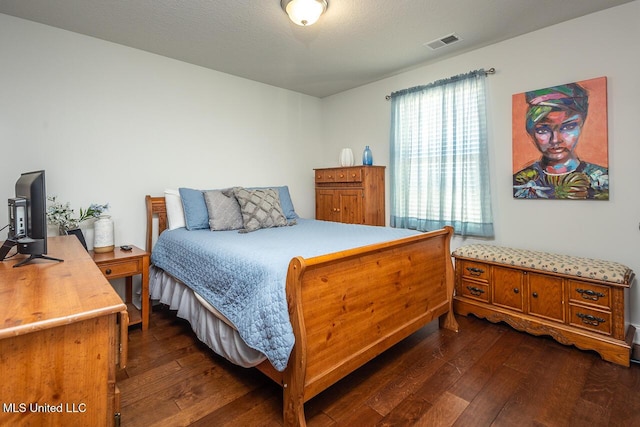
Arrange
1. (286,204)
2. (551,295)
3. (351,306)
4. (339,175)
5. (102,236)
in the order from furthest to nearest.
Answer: (339,175) < (286,204) < (102,236) < (551,295) < (351,306)

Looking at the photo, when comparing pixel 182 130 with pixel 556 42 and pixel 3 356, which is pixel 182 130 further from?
pixel 556 42

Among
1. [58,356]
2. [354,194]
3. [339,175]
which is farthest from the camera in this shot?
[339,175]

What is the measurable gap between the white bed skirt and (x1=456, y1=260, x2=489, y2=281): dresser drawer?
1975 mm

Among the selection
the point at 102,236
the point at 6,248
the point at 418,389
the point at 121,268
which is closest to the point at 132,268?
the point at 121,268

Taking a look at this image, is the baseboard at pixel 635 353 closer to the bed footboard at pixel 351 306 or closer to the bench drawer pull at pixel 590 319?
the bench drawer pull at pixel 590 319

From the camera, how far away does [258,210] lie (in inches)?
112

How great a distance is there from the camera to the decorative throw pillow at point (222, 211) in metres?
2.77

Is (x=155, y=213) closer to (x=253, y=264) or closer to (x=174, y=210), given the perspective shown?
(x=174, y=210)

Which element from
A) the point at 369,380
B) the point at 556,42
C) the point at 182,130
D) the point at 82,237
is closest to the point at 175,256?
the point at 82,237

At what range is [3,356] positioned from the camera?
0.77 meters

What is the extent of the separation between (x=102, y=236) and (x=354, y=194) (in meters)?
2.49

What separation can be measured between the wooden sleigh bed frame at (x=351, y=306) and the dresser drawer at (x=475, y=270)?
48 centimetres

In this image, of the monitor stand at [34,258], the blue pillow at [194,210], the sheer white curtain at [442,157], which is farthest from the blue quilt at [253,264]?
the sheer white curtain at [442,157]

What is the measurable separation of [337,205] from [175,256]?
78.5 inches
